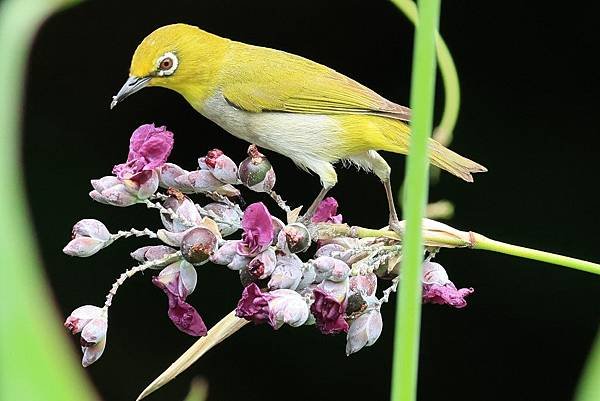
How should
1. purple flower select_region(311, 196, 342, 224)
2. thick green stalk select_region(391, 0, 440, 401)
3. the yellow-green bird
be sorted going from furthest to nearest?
the yellow-green bird
purple flower select_region(311, 196, 342, 224)
thick green stalk select_region(391, 0, 440, 401)

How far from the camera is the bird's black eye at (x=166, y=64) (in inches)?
20.5

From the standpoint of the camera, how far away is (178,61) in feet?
1.81

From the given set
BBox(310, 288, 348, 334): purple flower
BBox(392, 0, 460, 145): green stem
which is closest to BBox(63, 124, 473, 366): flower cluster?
BBox(310, 288, 348, 334): purple flower

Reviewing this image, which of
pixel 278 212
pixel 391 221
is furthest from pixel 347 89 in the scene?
pixel 278 212

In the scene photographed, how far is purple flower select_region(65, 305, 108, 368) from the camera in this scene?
1.28 feet

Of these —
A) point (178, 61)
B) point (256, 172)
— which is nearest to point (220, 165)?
point (256, 172)

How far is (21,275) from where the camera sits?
225 mm

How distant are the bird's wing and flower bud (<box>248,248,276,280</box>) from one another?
0.80ft

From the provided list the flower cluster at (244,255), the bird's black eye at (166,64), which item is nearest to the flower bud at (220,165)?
the flower cluster at (244,255)

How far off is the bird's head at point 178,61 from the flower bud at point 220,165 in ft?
0.21

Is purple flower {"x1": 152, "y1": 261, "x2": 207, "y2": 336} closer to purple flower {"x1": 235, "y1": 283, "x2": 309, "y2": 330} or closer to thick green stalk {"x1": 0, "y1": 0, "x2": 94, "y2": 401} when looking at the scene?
purple flower {"x1": 235, "y1": 283, "x2": 309, "y2": 330}

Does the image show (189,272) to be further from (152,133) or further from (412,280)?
(412,280)

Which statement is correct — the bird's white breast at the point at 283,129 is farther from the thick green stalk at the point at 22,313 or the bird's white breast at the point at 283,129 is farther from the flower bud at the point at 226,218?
the thick green stalk at the point at 22,313

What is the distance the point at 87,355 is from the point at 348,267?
0.13 meters
